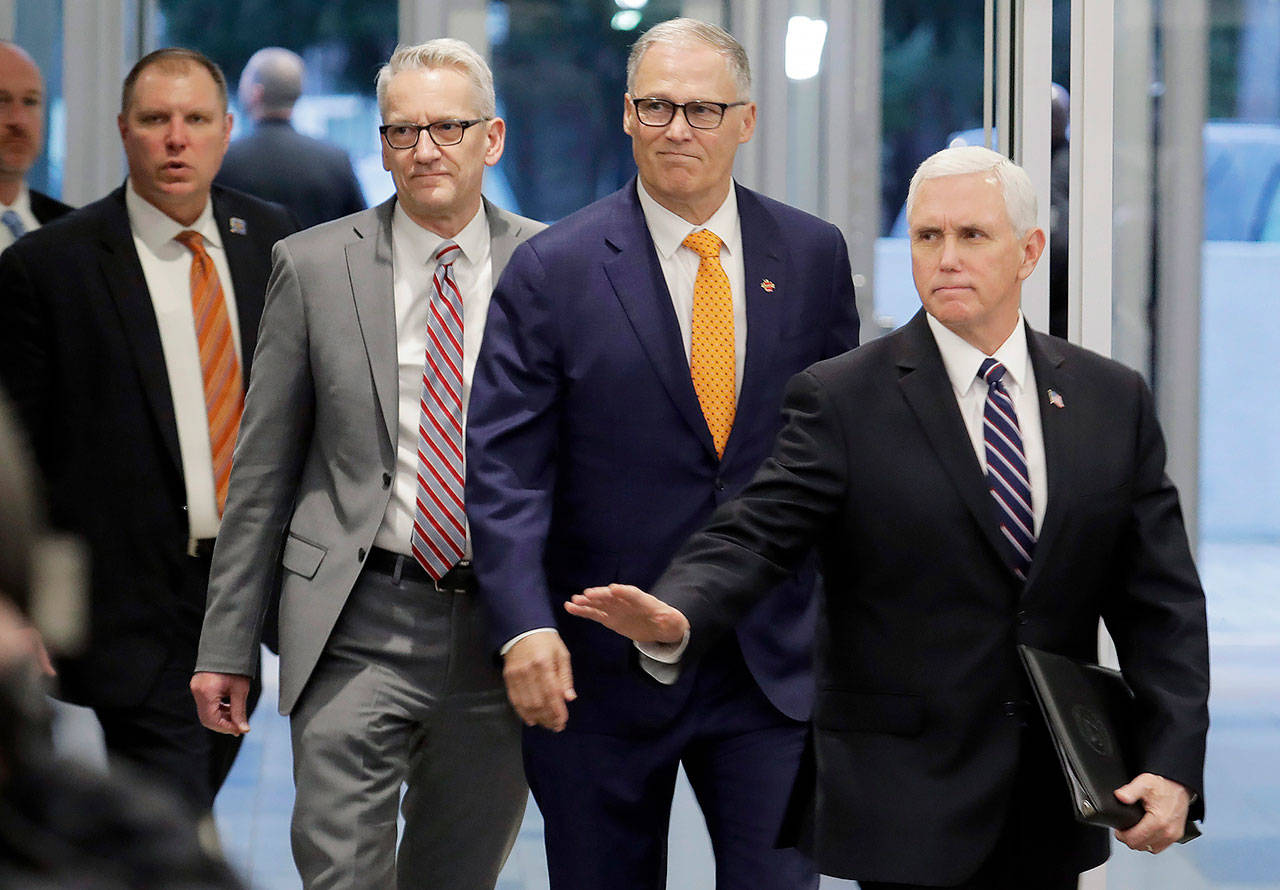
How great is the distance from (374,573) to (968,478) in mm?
1074

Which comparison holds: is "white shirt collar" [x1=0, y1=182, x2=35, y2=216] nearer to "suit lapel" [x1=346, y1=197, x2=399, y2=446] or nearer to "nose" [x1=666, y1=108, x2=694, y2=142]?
"suit lapel" [x1=346, y1=197, x2=399, y2=446]

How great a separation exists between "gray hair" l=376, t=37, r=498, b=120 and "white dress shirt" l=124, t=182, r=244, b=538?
2.25 ft

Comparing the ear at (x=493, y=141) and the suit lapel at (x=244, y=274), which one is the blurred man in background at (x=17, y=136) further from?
the ear at (x=493, y=141)

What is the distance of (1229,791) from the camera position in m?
4.20

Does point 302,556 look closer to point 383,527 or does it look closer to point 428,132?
point 383,527

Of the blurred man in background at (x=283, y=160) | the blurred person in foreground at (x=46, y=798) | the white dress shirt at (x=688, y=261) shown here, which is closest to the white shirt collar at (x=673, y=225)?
the white dress shirt at (x=688, y=261)

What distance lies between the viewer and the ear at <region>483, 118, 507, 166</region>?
10.8ft

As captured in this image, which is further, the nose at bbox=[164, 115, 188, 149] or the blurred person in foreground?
the nose at bbox=[164, 115, 188, 149]

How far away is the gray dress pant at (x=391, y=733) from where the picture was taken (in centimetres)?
312

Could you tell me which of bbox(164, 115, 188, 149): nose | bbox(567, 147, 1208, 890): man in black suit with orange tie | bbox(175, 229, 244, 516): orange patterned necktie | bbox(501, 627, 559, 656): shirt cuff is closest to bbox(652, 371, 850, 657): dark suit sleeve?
bbox(567, 147, 1208, 890): man in black suit with orange tie

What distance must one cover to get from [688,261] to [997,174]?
1.92ft

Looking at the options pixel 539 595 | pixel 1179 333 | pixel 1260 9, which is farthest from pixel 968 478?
pixel 1260 9

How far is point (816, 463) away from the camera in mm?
2656

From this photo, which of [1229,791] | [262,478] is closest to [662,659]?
[262,478]
